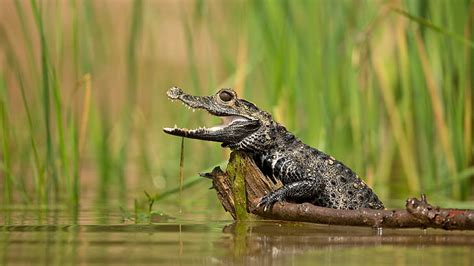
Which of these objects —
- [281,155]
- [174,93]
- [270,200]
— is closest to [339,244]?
[270,200]

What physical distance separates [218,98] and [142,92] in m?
11.9

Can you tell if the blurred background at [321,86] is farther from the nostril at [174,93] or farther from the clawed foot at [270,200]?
the clawed foot at [270,200]

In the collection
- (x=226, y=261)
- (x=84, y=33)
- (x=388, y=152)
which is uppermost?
(x=84, y=33)

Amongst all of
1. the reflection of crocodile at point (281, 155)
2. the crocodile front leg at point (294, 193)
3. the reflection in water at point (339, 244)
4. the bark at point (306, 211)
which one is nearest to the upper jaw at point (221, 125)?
the reflection of crocodile at point (281, 155)

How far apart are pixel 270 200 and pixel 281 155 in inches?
24.2

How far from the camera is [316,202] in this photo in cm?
614

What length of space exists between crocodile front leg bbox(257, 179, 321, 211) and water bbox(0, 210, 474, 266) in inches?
5.1

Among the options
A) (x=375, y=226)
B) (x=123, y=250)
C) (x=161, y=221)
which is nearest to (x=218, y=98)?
(x=161, y=221)

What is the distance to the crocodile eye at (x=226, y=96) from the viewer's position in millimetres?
6039

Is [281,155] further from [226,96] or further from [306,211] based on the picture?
[306,211]

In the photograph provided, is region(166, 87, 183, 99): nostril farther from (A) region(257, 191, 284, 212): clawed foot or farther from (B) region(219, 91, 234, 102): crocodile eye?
(A) region(257, 191, 284, 212): clawed foot

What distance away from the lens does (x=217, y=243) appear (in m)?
4.74

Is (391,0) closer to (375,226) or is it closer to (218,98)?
(218,98)

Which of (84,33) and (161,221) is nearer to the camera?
(161,221)
